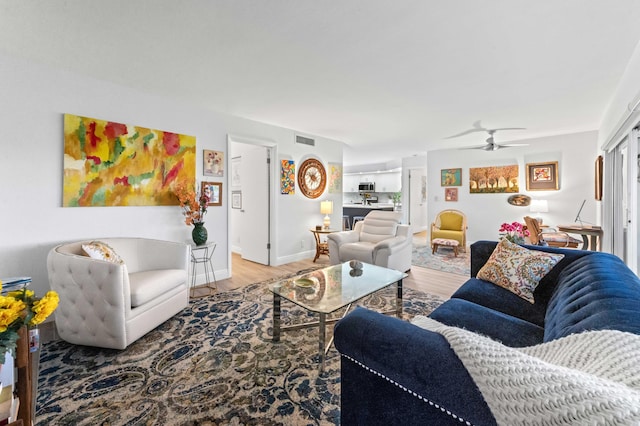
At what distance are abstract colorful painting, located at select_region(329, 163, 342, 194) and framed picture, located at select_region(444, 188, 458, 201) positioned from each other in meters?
2.80

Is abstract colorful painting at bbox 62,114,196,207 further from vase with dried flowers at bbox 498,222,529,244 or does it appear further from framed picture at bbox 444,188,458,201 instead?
framed picture at bbox 444,188,458,201

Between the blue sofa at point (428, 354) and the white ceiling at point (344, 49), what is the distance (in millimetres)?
1697

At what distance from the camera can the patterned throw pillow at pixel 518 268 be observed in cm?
196

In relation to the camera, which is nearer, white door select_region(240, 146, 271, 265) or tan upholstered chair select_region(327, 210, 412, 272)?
tan upholstered chair select_region(327, 210, 412, 272)

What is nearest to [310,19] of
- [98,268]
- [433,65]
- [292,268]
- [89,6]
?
[433,65]

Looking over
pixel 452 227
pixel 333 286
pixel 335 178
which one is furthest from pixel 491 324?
pixel 452 227

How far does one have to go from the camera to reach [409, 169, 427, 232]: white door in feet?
27.9

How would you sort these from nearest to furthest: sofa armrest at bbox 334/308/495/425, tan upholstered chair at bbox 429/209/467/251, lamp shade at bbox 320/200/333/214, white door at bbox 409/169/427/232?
sofa armrest at bbox 334/308/495/425 < lamp shade at bbox 320/200/333/214 < tan upholstered chair at bbox 429/209/467/251 < white door at bbox 409/169/427/232

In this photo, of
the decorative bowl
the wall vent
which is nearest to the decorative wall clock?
the wall vent

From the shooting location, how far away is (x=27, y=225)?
2.46 m

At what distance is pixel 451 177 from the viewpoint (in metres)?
6.52

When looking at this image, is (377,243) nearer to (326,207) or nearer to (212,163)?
(326,207)

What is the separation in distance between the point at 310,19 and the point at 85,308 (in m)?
2.65

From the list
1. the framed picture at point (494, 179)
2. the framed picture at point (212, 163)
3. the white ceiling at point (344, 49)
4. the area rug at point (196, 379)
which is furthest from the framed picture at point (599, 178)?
the framed picture at point (212, 163)
